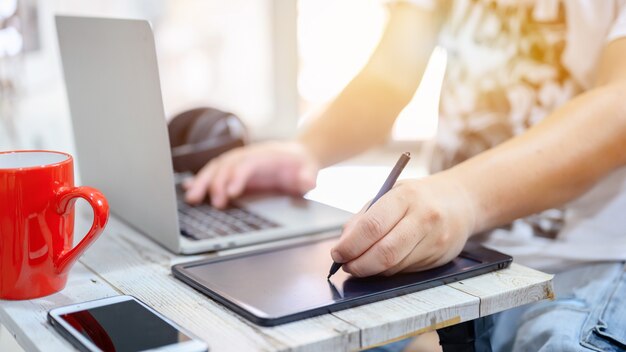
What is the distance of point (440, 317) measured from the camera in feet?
2.06

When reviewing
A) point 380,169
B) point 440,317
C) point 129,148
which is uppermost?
point 129,148

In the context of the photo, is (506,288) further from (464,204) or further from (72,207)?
(72,207)

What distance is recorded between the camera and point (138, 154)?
0.84 metres

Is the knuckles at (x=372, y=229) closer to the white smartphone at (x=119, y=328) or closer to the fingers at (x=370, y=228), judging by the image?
the fingers at (x=370, y=228)

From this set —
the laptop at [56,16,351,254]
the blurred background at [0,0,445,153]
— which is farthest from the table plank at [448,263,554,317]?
the blurred background at [0,0,445,153]

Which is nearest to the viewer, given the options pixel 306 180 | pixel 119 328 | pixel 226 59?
pixel 119 328

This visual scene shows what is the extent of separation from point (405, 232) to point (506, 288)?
11cm

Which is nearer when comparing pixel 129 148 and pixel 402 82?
pixel 129 148

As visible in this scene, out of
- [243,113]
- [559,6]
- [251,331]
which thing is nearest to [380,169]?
[243,113]

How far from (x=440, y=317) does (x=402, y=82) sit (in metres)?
0.69

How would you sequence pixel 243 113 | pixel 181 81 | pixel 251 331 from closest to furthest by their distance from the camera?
pixel 251 331 < pixel 181 81 < pixel 243 113

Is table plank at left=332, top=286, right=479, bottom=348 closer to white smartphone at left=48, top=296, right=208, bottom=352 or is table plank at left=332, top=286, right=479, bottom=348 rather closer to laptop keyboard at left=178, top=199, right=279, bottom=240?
white smartphone at left=48, top=296, right=208, bottom=352

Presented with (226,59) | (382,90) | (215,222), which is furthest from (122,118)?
(226,59)

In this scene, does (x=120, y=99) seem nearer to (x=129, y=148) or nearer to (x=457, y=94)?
(x=129, y=148)
